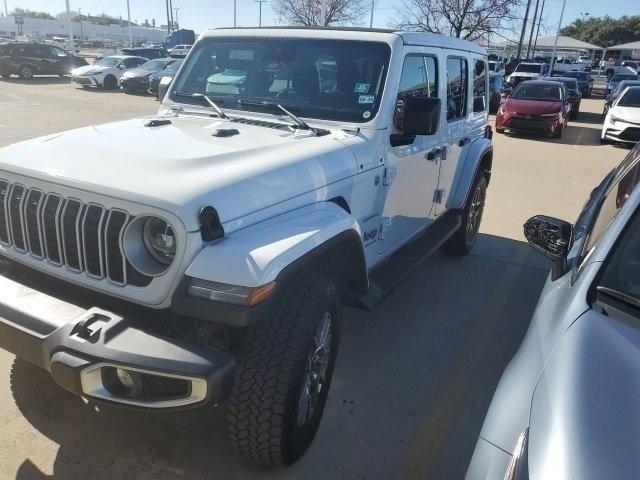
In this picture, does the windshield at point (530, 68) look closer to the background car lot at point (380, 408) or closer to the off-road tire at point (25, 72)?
the off-road tire at point (25, 72)

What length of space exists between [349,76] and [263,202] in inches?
56.4

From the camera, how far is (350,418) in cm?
307

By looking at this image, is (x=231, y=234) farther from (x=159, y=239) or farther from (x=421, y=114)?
(x=421, y=114)

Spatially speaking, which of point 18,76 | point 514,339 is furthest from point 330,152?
point 18,76

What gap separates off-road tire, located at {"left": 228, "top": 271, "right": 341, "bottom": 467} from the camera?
7.38ft

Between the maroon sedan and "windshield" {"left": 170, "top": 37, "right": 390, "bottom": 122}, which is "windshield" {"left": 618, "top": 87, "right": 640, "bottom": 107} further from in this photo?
"windshield" {"left": 170, "top": 37, "right": 390, "bottom": 122}

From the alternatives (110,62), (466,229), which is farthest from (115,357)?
(110,62)

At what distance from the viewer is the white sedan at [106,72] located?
22681 millimetres

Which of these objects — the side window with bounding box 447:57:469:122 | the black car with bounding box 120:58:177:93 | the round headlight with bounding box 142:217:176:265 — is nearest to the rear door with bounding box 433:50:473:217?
the side window with bounding box 447:57:469:122

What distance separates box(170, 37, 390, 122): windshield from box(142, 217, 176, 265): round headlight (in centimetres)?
157

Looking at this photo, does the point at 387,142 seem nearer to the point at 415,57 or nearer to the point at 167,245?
the point at 415,57

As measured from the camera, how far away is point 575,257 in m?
2.36

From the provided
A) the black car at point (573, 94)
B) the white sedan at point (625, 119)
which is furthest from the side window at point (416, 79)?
the black car at point (573, 94)

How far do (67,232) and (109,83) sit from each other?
77.2 feet
